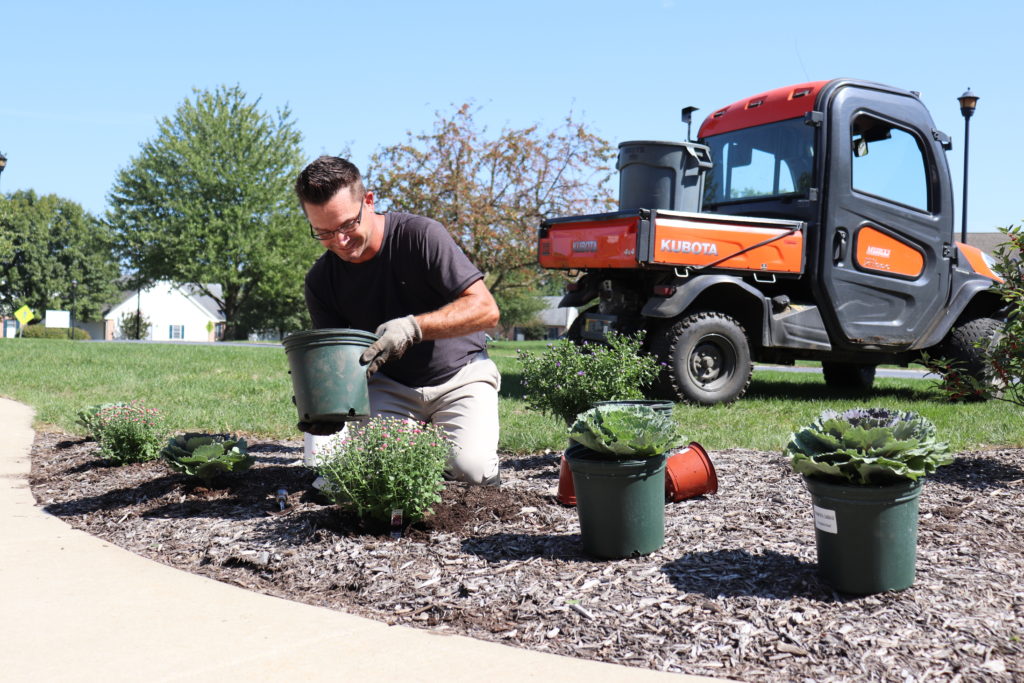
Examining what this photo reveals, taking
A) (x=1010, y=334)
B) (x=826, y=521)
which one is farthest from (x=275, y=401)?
(x=826, y=521)

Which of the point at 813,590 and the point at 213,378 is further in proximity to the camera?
the point at 213,378

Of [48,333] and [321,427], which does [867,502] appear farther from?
[48,333]

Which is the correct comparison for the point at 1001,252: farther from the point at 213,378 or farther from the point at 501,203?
the point at 501,203

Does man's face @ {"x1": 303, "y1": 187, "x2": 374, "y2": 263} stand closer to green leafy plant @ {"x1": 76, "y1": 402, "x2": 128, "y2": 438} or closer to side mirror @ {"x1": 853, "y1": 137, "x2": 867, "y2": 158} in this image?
green leafy plant @ {"x1": 76, "y1": 402, "x2": 128, "y2": 438}

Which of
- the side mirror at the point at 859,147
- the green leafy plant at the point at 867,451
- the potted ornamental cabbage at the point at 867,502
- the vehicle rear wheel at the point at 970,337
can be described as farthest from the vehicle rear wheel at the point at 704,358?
the potted ornamental cabbage at the point at 867,502

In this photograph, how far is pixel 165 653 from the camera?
A: 259 centimetres

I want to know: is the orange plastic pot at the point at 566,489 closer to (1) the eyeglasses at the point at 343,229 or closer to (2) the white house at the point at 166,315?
(1) the eyeglasses at the point at 343,229

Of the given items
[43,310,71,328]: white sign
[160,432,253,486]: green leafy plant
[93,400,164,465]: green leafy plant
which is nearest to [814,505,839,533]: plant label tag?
[160,432,253,486]: green leafy plant

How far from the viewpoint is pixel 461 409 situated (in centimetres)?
446

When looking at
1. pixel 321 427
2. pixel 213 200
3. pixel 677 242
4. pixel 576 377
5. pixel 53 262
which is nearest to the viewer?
pixel 321 427

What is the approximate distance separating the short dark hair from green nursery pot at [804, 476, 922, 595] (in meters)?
2.42

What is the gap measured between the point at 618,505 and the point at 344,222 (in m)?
1.82

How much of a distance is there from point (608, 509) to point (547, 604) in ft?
1.79

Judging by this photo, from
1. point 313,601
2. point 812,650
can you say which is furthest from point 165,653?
point 812,650
